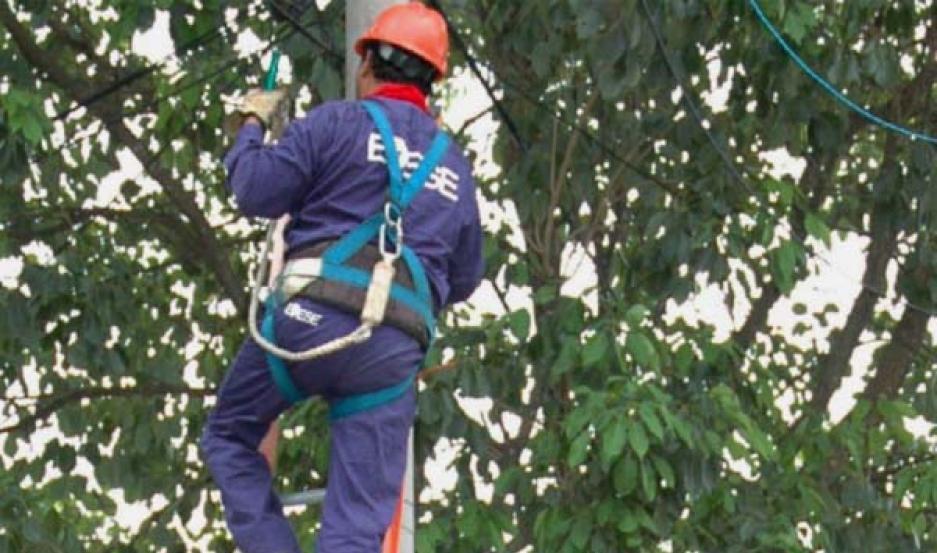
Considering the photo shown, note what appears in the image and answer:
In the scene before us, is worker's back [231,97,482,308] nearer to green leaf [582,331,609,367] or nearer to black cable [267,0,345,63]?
black cable [267,0,345,63]

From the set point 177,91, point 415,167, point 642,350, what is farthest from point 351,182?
point 177,91

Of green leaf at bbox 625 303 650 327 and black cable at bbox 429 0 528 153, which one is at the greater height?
black cable at bbox 429 0 528 153

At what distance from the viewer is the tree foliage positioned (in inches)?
358

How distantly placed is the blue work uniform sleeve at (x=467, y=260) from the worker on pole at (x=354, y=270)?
95 mm

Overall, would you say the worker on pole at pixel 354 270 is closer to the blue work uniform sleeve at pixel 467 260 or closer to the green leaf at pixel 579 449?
the blue work uniform sleeve at pixel 467 260

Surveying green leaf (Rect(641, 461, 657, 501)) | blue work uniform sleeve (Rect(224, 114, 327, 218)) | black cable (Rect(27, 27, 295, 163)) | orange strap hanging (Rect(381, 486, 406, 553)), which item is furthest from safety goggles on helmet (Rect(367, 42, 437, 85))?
black cable (Rect(27, 27, 295, 163))

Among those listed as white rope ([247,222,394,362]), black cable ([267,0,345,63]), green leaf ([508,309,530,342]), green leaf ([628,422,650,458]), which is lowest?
white rope ([247,222,394,362])

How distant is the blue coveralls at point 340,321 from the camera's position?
5.32 m

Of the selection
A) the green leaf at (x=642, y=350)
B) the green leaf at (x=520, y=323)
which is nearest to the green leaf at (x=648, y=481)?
the green leaf at (x=642, y=350)

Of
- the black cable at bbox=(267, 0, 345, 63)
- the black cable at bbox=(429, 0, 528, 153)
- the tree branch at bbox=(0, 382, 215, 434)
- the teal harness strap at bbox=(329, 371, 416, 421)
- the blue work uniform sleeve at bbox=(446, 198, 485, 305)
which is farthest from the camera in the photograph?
the tree branch at bbox=(0, 382, 215, 434)

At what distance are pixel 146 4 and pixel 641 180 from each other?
214 cm

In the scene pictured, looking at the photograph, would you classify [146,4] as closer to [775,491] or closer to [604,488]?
[604,488]

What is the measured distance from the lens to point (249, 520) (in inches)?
216

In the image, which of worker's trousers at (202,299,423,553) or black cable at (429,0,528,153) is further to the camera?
black cable at (429,0,528,153)
